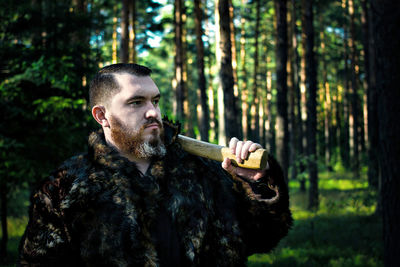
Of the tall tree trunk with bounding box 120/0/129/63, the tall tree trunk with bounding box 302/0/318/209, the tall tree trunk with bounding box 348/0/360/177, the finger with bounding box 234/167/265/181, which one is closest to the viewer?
A: the finger with bounding box 234/167/265/181

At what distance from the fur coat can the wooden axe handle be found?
0.18 feet

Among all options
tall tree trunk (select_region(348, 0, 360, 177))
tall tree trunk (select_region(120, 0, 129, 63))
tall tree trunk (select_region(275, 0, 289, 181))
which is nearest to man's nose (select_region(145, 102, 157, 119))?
tall tree trunk (select_region(120, 0, 129, 63))

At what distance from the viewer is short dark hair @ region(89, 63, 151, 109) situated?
7.22ft

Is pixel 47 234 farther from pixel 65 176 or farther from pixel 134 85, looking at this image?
pixel 134 85

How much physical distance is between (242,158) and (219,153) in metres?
0.18

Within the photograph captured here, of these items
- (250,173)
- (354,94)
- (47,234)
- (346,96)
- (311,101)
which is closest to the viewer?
(47,234)

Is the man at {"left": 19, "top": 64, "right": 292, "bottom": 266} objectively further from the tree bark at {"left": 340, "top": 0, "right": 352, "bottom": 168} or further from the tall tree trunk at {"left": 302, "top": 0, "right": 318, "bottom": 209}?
the tree bark at {"left": 340, "top": 0, "right": 352, "bottom": 168}

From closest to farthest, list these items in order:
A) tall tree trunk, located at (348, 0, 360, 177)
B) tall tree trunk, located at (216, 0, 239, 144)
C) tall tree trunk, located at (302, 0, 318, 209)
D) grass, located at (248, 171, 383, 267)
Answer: grass, located at (248, 171, 383, 267), tall tree trunk, located at (216, 0, 239, 144), tall tree trunk, located at (302, 0, 318, 209), tall tree trunk, located at (348, 0, 360, 177)

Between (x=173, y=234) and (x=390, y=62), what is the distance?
366 centimetres

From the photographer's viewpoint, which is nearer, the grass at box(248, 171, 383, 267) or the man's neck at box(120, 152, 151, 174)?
the man's neck at box(120, 152, 151, 174)

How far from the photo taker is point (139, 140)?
218 centimetres

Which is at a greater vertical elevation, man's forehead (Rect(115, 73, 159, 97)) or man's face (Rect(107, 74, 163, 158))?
man's forehead (Rect(115, 73, 159, 97))

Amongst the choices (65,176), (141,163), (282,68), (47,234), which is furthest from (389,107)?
(282,68)

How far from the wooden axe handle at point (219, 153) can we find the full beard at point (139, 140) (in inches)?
7.9
